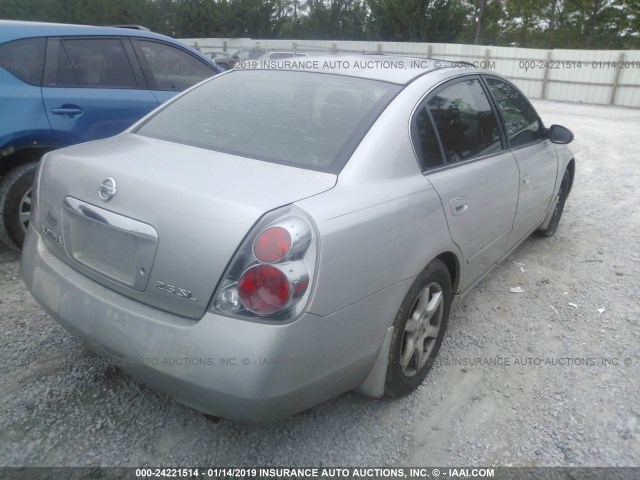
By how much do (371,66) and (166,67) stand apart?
2586mm

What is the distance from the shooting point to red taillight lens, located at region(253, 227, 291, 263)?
1.69 m

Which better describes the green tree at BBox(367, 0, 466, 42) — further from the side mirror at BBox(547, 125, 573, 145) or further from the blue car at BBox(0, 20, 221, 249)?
the side mirror at BBox(547, 125, 573, 145)

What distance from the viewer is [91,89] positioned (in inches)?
158

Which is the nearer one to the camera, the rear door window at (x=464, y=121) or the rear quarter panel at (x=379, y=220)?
the rear quarter panel at (x=379, y=220)

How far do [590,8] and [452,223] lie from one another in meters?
35.1

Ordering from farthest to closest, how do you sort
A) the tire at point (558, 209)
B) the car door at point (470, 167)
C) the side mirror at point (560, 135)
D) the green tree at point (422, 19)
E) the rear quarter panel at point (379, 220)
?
1. the green tree at point (422, 19)
2. the tire at point (558, 209)
3. the side mirror at point (560, 135)
4. the car door at point (470, 167)
5. the rear quarter panel at point (379, 220)

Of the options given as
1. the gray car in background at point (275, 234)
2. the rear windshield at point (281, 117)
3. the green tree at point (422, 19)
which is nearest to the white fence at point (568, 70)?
the green tree at point (422, 19)

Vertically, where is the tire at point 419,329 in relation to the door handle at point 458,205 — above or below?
below

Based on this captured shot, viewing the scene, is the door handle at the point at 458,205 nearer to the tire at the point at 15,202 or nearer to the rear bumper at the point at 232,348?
the rear bumper at the point at 232,348

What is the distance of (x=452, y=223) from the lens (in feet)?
8.13

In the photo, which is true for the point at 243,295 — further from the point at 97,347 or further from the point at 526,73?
the point at 526,73

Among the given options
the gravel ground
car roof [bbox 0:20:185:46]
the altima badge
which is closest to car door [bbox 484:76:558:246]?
the gravel ground

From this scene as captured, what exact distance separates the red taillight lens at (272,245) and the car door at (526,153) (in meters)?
2.18

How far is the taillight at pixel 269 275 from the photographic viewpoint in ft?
5.53
